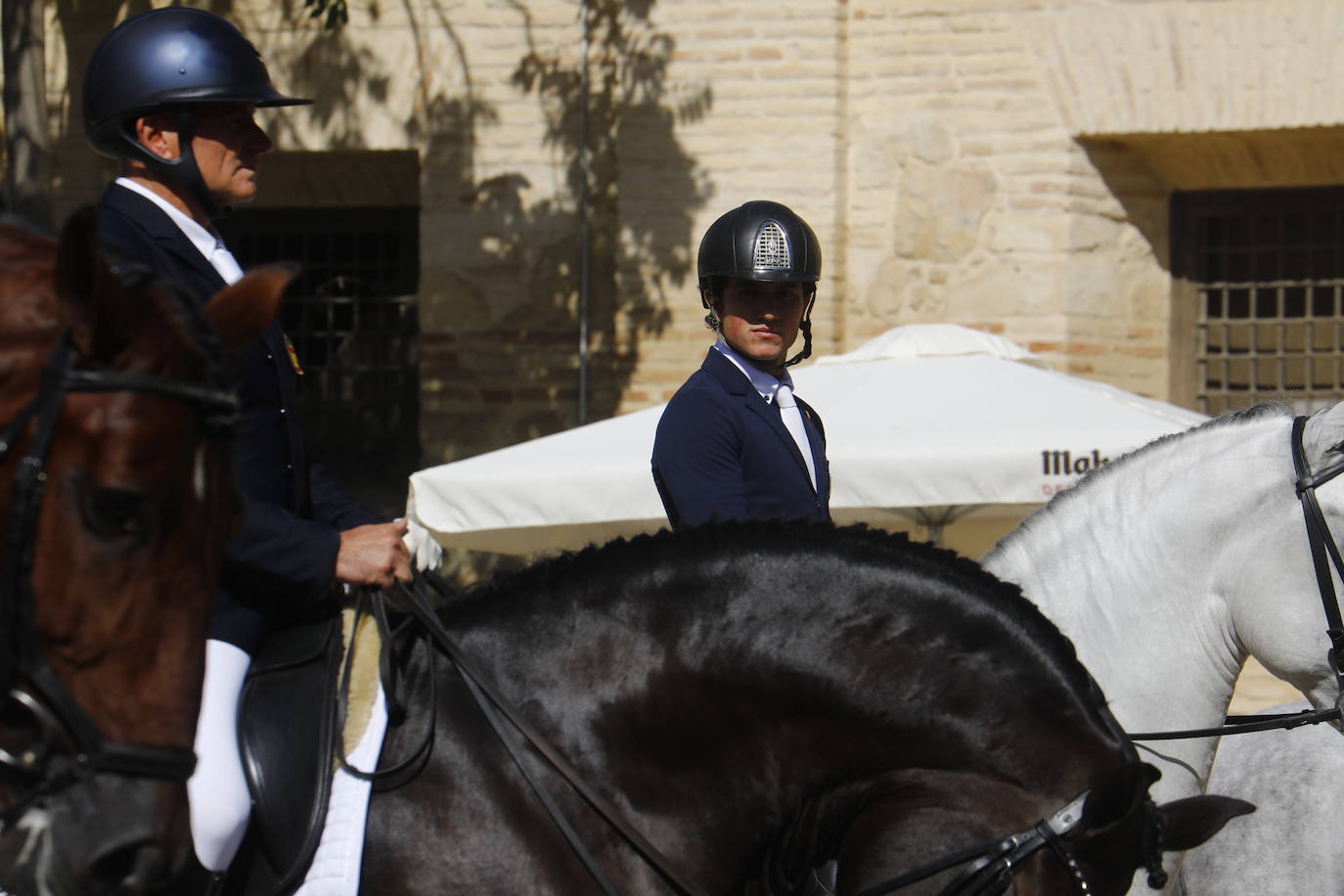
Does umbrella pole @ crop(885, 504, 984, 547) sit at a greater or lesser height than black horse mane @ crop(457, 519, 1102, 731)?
lesser

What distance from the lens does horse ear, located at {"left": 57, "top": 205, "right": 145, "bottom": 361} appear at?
173 cm

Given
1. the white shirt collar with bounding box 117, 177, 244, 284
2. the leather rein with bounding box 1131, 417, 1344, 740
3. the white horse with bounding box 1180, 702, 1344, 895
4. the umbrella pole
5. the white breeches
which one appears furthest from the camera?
the umbrella pole

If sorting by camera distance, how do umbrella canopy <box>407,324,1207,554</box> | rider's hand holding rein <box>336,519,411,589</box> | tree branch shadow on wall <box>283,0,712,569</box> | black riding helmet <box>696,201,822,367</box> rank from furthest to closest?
tree branch shadow on wall <box>283,0,712,569</box> < umbrella canopy <box>407,324,1207,554</box> < black riding helmet <box>696,201,822,367</box> < rider's hand holding rein <box>336,519,411,589</box>

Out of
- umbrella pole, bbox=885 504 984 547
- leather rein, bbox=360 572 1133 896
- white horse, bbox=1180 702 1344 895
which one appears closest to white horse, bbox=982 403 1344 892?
white horse, bbox=1180 702 1344 895

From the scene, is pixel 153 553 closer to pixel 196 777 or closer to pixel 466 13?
pixel 196 777

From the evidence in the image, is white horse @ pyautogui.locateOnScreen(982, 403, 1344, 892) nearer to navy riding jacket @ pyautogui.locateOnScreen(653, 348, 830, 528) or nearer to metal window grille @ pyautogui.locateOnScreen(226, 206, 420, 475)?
navy riding jacket @ pyautogui.locateOnScreen(653, 348, 830, 528)

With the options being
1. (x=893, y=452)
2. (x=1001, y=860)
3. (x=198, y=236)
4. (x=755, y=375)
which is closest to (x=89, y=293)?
(x=198, y=236)

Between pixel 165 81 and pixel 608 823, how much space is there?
1.52 meters

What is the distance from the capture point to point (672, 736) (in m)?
2.44

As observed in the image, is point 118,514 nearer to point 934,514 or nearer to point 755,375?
point 755,375

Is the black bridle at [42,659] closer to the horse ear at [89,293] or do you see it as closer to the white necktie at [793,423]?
the horse ear at [89,293]

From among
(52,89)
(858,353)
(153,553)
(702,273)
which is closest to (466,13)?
(52,89)

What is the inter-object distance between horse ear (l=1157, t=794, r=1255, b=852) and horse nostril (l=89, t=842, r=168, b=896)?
1.55 m

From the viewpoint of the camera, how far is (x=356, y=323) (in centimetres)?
967
